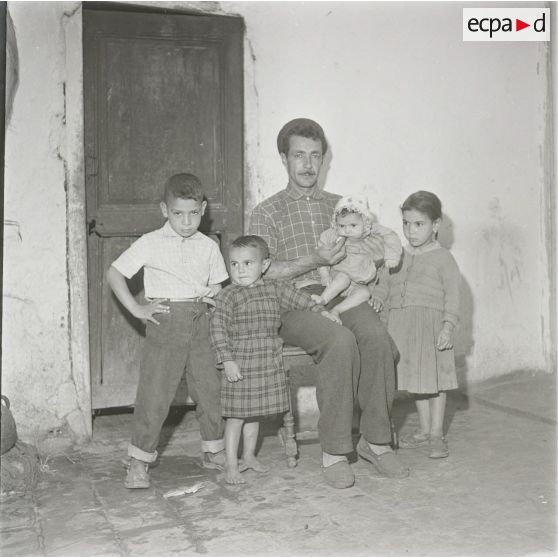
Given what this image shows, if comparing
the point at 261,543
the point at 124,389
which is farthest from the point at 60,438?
the point at 261,543

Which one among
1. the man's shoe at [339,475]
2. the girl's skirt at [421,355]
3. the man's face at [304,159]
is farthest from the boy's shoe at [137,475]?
the man's face at [304,159]

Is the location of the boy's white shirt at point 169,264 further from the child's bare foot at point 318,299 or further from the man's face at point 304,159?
the man's face at point 304,159

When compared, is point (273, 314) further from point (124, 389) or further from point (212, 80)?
point (212, 80)

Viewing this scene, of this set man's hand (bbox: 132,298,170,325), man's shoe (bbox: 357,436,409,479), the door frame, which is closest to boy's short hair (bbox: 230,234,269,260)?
man's hand (bbox: 132,298,170,325)

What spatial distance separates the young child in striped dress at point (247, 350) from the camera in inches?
149

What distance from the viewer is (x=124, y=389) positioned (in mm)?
4734

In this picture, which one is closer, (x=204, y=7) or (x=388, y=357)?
(x=388, y=357)

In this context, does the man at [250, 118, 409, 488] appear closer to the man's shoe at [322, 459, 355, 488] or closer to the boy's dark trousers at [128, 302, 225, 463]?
the man's shoe at [322, 459, 355, 488]

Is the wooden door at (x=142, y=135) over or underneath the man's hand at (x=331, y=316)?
over

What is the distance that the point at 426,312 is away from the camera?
4246 millimetres

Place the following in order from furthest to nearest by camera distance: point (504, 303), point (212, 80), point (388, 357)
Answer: point (504, 303), point (212, 80), point (388, 357)

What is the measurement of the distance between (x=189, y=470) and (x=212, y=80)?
234cm

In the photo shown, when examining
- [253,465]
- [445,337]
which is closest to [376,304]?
[445,337]

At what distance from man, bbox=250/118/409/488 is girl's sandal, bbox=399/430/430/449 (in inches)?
17.1
